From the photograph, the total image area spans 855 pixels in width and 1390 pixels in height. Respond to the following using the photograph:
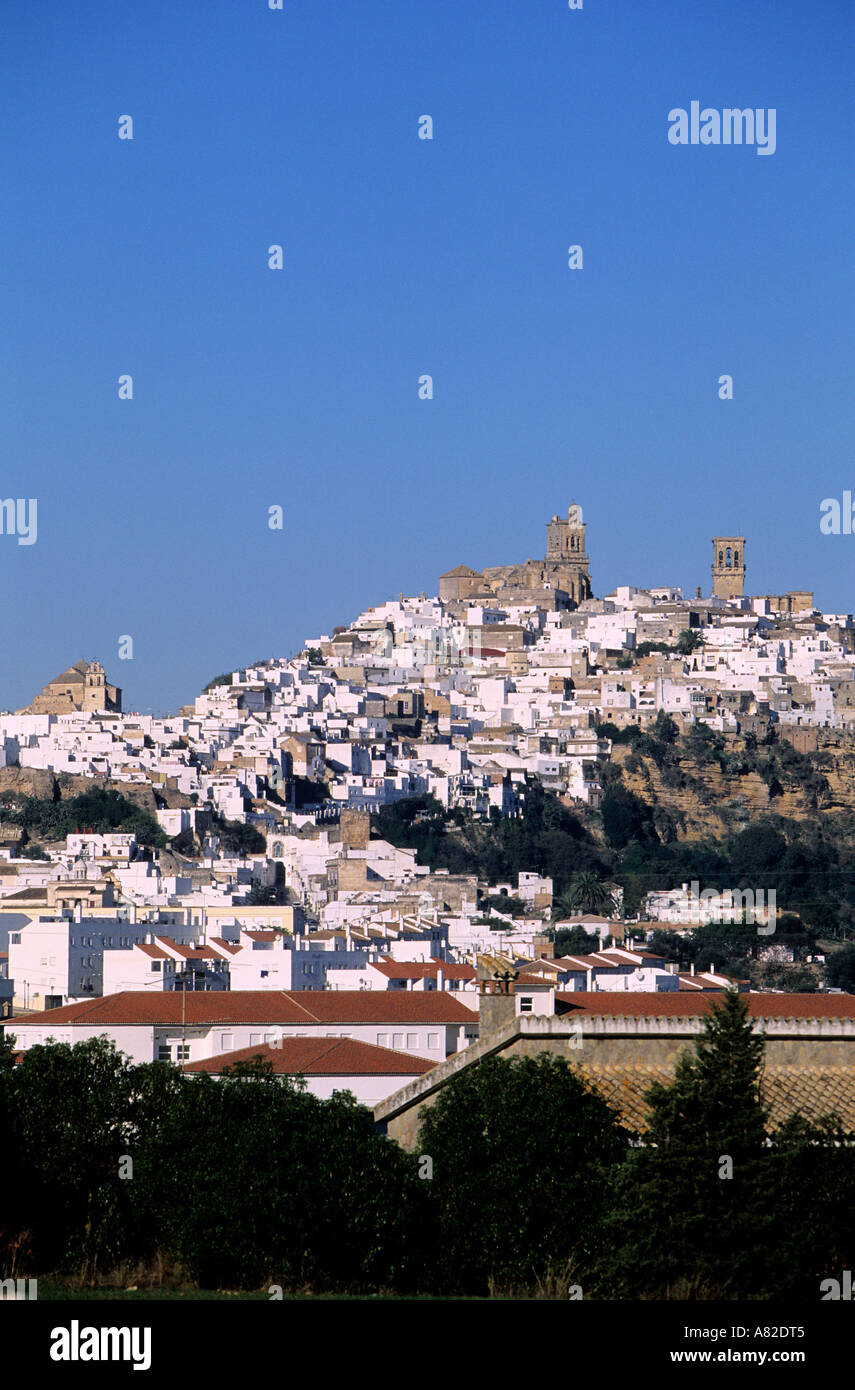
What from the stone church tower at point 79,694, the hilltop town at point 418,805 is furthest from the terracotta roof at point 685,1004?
the stone church tower at point 79,694

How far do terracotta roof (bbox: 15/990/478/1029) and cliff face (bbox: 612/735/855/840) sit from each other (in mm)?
68217

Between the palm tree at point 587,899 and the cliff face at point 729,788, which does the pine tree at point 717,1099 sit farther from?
the cliff face at point 729,788

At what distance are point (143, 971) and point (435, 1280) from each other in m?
34.9

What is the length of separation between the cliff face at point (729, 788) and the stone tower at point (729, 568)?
114 feet

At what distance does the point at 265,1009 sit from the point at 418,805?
63.9 metres

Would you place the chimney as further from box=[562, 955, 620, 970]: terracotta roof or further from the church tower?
the church tower

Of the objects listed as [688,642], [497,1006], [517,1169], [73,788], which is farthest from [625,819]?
[517,1169]

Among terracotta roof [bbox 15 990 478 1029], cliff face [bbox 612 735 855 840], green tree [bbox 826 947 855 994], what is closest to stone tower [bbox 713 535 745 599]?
cliff face [bbox 612 735 855 840]

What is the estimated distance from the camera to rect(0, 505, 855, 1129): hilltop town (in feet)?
164

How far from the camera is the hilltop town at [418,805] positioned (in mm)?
50000

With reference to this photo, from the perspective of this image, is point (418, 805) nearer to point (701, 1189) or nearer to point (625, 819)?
point (625, 819)

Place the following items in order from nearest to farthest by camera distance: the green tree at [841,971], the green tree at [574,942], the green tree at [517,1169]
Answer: the green tree at [517,1169], the green tree at [841,971], the green tree at [574,942]
